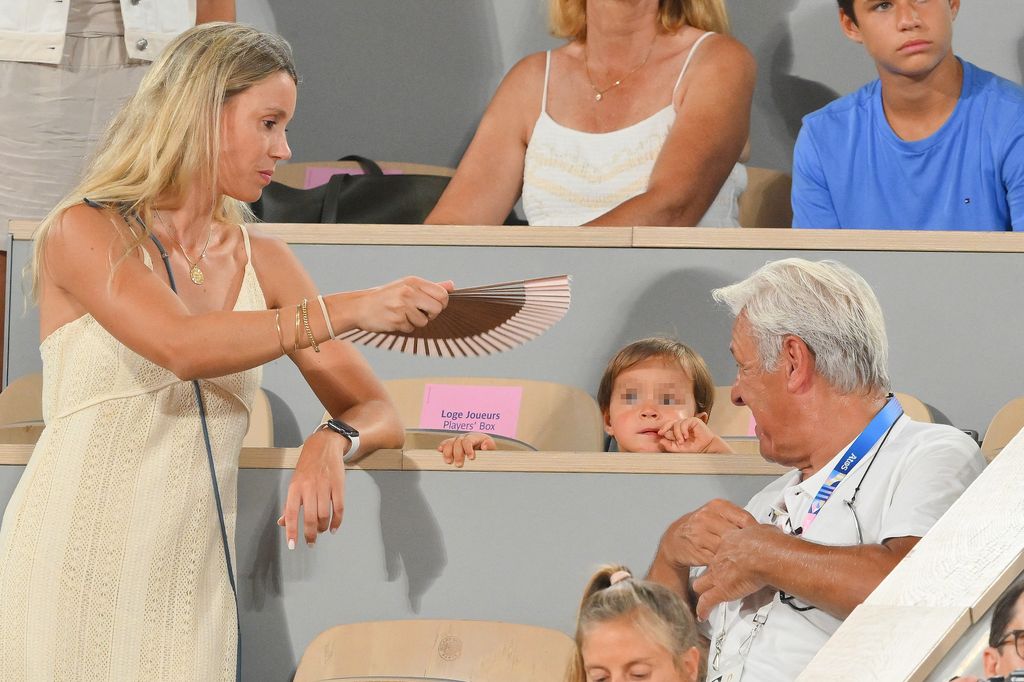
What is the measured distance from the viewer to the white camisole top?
10.4 feet

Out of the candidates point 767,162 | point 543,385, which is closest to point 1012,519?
point 543,385

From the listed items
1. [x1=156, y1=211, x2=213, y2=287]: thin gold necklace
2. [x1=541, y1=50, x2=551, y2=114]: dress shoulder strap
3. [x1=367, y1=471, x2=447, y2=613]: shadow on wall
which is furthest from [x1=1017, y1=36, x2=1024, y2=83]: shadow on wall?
[x1=156, y1=211, x2=213, y2=287]: thin gold necklace

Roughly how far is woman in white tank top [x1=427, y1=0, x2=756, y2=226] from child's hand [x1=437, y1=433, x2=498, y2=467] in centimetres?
90

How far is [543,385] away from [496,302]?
675 millimetres

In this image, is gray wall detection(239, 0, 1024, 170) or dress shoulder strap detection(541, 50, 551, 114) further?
gray wall detection(239, 0, 1024, 170)

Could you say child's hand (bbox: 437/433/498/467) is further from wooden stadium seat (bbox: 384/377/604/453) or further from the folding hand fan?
wooden stadium seat (bbox: 384/377/604/453)

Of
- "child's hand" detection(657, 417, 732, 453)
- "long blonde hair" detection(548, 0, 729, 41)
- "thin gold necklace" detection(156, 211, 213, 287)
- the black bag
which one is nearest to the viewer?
"thin gold necklace" detection(156, 211, 213, 287)

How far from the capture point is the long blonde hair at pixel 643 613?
5.93ft

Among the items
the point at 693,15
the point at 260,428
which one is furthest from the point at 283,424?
the point at 693,15

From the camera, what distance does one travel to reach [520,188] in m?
3.35

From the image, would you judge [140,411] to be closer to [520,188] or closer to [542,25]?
[520,188]

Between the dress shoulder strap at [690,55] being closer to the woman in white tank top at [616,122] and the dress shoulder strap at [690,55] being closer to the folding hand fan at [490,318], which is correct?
the woman in white tank top at [616,122]

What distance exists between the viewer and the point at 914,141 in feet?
10.0

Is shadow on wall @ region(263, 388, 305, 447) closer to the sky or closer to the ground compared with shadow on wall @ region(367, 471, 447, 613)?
closer to the sky
